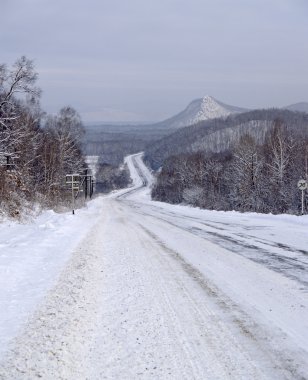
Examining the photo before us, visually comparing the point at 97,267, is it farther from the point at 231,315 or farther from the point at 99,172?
the point at 99,172

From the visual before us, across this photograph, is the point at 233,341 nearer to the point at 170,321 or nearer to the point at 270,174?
the point at 170,321

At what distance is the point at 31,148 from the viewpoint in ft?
137

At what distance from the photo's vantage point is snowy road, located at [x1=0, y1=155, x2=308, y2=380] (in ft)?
13.9

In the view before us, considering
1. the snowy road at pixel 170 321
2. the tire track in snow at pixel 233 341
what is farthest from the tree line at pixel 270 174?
the tire track in snow at pixel 233 341

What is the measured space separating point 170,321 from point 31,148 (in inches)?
1501

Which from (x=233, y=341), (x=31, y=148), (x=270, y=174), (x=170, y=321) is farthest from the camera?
(x=270, y=174)

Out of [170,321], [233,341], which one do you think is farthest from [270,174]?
[233,341]

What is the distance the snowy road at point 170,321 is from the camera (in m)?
4.24

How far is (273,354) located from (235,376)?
700 millimetres

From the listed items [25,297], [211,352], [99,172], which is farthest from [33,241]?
[99,172]

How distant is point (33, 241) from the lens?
13.6 m

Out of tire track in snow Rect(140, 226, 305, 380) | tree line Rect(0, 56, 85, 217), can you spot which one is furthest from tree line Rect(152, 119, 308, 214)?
tire track in snow Rect(140, 226, 305, 380)

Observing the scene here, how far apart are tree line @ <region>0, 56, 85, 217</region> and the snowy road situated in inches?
544

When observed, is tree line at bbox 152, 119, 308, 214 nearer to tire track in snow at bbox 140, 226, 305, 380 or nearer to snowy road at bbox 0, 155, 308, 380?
snowy road at bbox 0, 155, 308, 380
